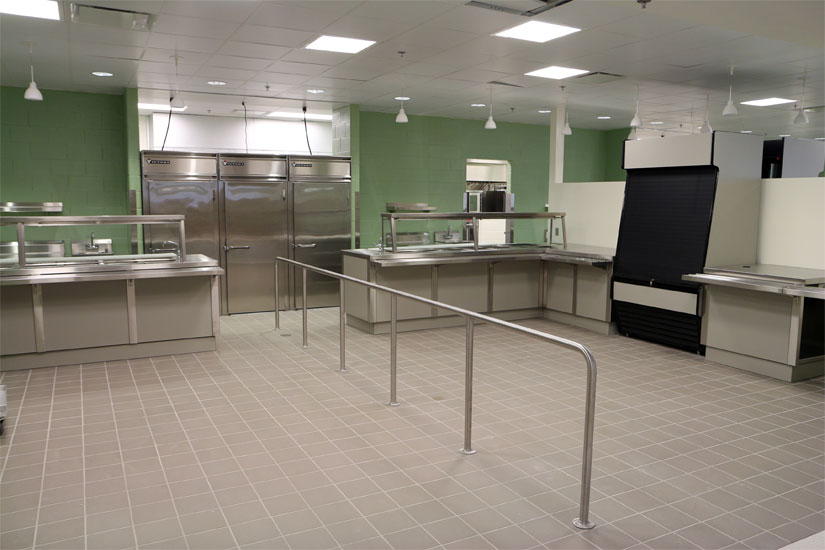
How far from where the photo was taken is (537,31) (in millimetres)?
→ 4715

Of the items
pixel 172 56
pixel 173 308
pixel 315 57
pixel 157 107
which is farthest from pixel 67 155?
pixel 315 57

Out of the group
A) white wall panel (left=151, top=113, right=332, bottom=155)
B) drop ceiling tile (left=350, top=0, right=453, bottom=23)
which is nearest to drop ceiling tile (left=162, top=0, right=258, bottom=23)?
drop ceiling tile (left=350, top=0, right=453, bottom=23)

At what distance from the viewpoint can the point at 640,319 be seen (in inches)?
226

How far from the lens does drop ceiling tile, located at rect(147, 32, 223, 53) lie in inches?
190

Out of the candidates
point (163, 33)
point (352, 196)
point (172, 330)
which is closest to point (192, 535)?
point (172, 330)

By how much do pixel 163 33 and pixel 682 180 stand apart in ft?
14.8

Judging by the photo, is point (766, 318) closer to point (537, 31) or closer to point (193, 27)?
point (537, 31)

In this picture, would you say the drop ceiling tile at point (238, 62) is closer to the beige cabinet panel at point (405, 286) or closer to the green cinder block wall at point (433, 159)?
the beige cabinet panel at point (405, 286)

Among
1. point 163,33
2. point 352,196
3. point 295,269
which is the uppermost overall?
point 163,33

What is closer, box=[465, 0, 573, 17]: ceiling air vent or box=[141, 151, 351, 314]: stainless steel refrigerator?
box=[465, 0, 573, 17]: ceiling air vent

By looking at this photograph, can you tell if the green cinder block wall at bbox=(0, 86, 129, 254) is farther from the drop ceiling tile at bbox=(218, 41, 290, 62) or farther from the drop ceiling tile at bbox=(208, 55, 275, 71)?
the drop ceiling tile at bbox=(218, 41, 290, 62)

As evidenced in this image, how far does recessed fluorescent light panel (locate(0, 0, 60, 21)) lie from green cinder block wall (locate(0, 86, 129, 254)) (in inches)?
121

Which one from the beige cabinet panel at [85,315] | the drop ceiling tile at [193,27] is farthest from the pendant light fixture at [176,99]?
the beige cabinet panel at [85,315]

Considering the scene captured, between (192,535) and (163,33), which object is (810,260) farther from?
(163,33)
